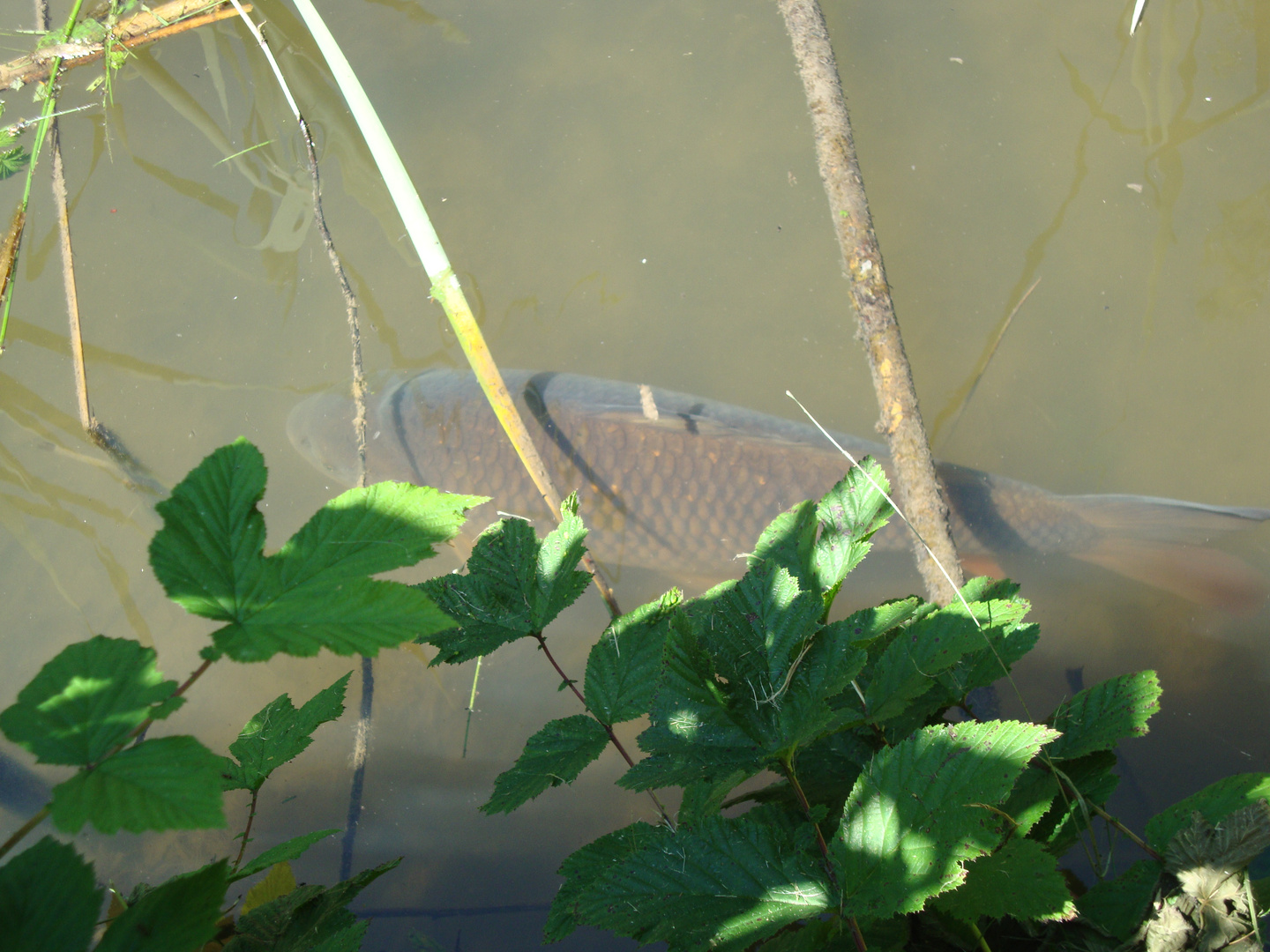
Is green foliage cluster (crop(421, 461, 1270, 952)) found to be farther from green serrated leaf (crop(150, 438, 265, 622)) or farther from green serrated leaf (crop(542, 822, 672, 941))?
green serrated leaf (crop(150, 438, 265, 622))

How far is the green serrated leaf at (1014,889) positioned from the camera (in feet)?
2.43

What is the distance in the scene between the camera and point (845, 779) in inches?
38.6

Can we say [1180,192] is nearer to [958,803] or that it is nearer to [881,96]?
[881,96]

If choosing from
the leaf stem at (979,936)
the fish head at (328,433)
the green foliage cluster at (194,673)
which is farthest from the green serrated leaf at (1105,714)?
the fish head at (328,433)

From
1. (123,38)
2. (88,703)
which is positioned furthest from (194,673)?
(123,38)

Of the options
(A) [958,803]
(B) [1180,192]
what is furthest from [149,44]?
(B) [1180,192]

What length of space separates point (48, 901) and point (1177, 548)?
141 inches

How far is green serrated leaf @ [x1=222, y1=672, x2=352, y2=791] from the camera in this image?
1.10 metres

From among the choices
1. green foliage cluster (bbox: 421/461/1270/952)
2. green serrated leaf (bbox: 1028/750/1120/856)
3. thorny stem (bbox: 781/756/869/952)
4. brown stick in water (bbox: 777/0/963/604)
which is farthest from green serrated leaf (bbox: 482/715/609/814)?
brown stick in water (bbox: 777/0/963/604)

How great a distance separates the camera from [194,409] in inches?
127

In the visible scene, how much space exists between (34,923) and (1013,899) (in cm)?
88

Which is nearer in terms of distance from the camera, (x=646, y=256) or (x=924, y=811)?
(x=924, y=811)

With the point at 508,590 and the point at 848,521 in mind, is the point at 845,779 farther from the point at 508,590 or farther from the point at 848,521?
the point at 508,590

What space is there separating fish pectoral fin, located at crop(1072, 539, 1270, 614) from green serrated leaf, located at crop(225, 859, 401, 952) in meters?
3.07
